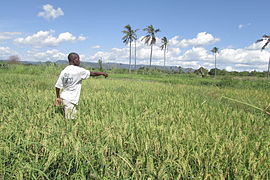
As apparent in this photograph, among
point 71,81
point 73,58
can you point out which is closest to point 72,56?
point 73,58

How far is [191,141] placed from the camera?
77.2 inches

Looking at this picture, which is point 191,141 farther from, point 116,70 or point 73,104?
point 116,70

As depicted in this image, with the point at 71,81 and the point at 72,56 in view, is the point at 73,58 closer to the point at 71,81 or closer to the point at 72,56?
the point at 72,56

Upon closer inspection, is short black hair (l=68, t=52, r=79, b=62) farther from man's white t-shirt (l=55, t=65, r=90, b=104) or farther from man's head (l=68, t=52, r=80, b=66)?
man's white t-shirt (l=55, t=65, r=90, b=104)

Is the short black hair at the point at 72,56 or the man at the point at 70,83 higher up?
the short black hair at the point at 72,56

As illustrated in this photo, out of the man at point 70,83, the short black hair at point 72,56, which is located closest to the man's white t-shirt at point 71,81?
the man at point 70,83

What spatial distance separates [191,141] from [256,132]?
116 cm

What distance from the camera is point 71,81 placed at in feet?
10.0

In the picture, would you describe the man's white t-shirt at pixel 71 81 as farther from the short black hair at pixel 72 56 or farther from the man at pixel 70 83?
the short black hair at pixel 72 56

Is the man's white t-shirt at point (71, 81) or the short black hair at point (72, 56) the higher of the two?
the short black hair at point (72, 56)

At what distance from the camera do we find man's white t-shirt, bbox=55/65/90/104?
3.04 meters

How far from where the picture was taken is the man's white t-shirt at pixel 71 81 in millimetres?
3035

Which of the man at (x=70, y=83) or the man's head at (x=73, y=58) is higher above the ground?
the man's head at (x=73, y=58)

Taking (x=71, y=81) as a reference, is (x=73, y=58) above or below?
above
